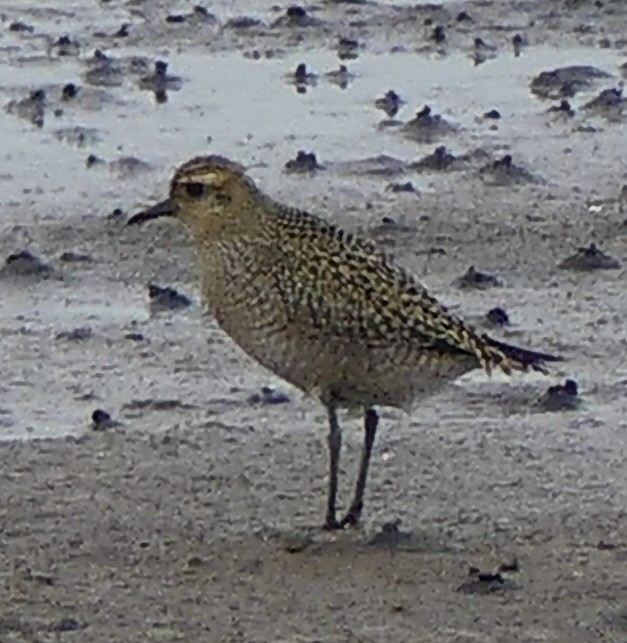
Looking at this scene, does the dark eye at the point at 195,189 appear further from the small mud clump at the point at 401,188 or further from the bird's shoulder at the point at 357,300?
the small mud clump at the point at 401,188

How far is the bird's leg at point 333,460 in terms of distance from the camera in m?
8.18

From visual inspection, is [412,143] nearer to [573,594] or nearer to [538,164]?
[538,164]

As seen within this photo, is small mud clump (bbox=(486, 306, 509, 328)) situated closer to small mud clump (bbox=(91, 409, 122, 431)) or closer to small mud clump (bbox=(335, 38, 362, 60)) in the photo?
small mud clump (bbox=(91, 409, 122, 431))

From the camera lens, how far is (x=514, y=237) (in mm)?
11820

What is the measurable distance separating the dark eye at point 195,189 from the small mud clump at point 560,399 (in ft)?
4.72

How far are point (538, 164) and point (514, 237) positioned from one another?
4.53 feet

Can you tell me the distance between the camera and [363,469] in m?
8.32

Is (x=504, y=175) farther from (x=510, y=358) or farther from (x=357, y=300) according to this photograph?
(x=357, y=300)

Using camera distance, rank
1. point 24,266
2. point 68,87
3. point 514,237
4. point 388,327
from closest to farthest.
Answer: point 388,327, point 24,266, point 514,237, point 68,87

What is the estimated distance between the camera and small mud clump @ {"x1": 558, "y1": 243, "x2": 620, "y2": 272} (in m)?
11.1

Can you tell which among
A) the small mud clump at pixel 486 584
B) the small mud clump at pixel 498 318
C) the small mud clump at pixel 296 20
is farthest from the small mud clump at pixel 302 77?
the small mud clump at pixel 486 584

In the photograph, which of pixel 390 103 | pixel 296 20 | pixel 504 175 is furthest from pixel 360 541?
pixel 296 20

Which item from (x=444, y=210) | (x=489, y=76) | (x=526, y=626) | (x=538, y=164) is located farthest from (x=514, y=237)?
(x=526, y=626)

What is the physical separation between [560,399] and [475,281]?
1.63 meters
